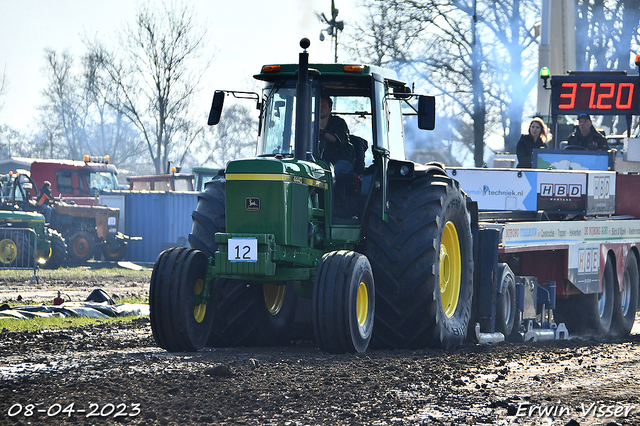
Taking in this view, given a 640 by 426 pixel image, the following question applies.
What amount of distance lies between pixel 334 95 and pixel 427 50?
26.4 m

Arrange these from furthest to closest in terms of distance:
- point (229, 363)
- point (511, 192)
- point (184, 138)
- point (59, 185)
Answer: point (184, 138)
point (59, 185)
point (511, 192)
point (229, 363)

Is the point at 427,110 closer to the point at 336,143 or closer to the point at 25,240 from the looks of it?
the point at 336,143

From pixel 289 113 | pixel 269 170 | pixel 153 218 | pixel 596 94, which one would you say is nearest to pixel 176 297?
pixel 269 170

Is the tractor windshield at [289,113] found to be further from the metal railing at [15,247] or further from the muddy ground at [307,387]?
the metal railing at [15,247]

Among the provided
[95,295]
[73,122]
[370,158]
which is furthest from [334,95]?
[73,122]

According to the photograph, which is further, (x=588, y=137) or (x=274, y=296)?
(x=588, y=137)

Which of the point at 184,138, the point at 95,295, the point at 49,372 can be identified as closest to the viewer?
the point at 49,372

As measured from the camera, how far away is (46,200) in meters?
26.1

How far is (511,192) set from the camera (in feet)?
40.3

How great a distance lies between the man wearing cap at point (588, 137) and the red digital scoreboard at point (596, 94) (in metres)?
0.97

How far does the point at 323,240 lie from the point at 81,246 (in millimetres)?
19477

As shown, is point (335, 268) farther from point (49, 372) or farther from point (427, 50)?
point (427, 50)

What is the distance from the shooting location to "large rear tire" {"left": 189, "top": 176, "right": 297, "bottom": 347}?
27.3 ft

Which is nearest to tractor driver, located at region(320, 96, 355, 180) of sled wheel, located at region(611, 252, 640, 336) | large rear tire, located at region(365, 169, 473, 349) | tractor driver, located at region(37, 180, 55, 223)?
large rear tire, located at region(365, 169, 473, 349)
